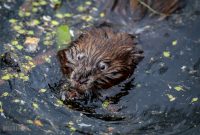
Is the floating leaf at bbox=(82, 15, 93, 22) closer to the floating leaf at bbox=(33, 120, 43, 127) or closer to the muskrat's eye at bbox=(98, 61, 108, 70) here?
the muskrat's eye at bbox=(98, 61, 108, 70)

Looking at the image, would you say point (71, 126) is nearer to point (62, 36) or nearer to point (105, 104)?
point (105, 104)

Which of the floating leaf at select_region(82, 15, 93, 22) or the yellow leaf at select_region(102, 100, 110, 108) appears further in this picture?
the floating leaf at select_region(82, 15, 93, 22)

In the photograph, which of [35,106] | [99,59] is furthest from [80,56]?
[35,106]

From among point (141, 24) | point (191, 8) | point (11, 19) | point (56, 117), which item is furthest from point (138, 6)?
point (56, 117)

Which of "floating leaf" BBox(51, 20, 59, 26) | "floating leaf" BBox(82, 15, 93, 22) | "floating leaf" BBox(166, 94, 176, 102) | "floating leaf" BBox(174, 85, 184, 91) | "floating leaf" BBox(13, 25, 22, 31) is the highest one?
"floating leaf" BBox(82, 15, 93, 22)

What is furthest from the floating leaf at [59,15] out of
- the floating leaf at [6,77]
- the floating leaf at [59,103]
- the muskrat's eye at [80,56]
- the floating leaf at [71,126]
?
the floating leaf at [71,126]

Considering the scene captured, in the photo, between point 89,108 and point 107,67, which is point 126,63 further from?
point 89,108

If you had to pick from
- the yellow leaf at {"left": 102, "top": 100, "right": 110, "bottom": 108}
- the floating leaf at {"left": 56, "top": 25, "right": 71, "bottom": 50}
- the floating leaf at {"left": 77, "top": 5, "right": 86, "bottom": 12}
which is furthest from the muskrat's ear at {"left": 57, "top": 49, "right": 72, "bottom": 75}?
the floating leaf at {"left": 77, "top": 5, "right": 86, "bottom": 12}
